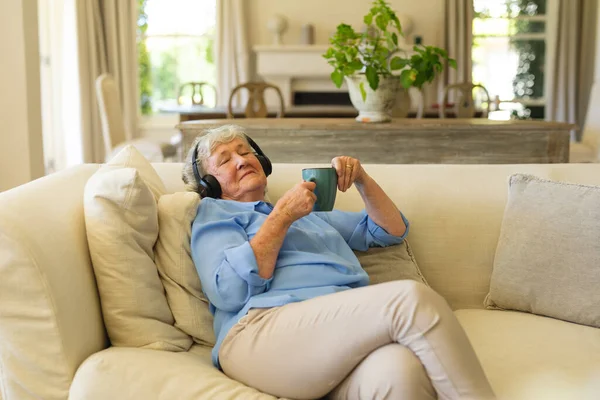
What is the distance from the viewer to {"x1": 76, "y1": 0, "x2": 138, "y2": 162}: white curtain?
6695 mm

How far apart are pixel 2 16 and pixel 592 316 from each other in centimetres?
325

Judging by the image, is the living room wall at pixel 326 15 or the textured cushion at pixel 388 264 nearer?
the textured cushion at pixel 388 264

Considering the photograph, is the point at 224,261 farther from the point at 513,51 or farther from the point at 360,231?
the point at 513,51

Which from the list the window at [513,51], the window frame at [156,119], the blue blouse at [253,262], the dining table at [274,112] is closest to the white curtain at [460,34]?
the window at [513,51]

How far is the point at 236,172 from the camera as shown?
6.45 ft

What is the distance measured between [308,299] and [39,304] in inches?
22.0

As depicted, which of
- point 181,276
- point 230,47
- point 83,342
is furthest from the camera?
point 230,47

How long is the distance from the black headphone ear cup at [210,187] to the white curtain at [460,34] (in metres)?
5.76

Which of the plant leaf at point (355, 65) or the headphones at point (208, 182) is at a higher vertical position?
the plant leaf at point (355, 65)

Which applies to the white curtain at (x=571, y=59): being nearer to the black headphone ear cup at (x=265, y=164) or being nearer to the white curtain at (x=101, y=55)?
the white curtain at (x=101, y=55)

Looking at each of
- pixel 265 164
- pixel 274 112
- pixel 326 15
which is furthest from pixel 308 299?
pixel 326 15

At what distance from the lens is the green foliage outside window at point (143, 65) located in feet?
24.9

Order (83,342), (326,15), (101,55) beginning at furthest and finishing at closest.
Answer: (326,15) < (101,55) < (83,342)

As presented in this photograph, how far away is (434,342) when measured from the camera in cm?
145
